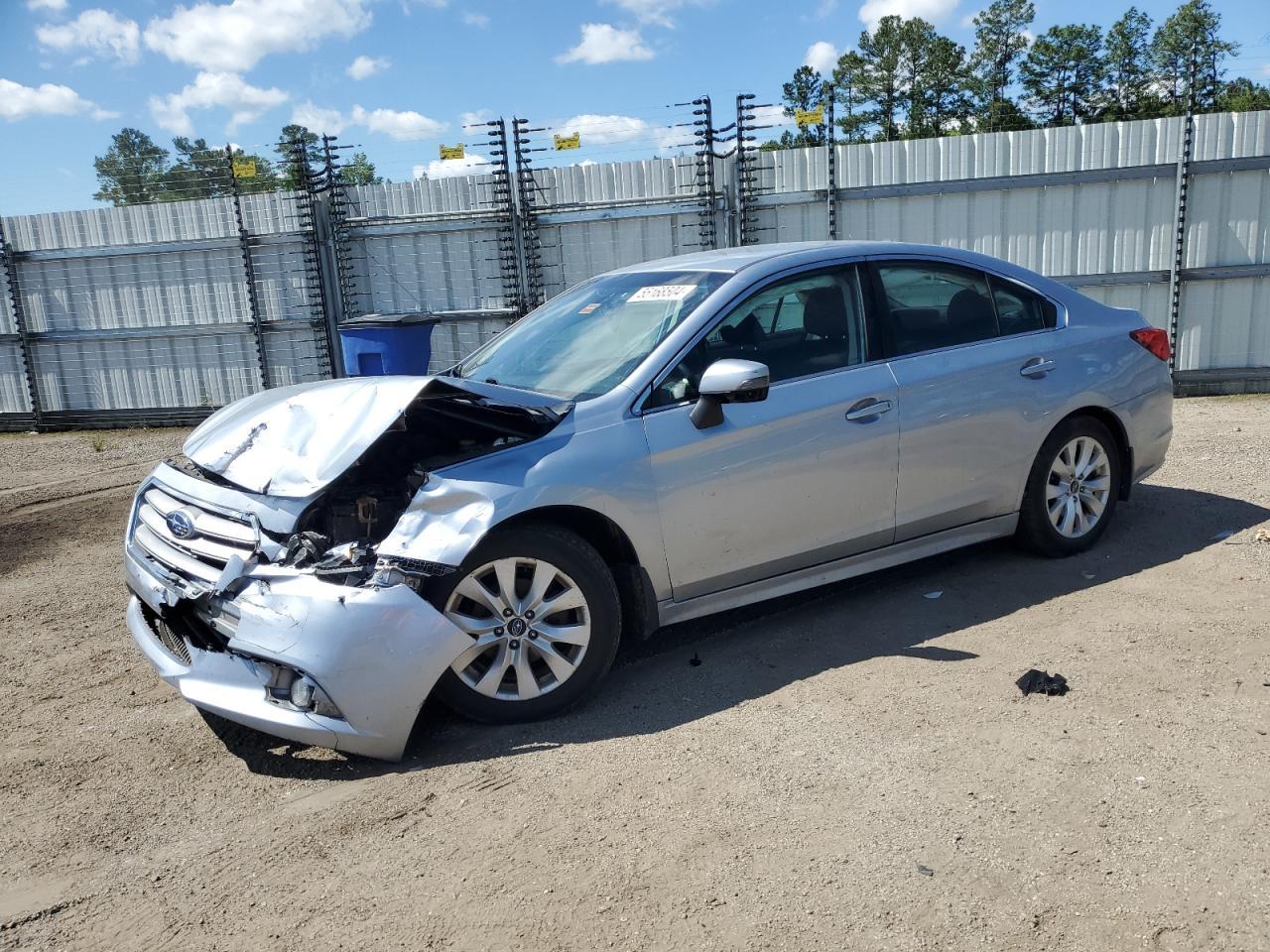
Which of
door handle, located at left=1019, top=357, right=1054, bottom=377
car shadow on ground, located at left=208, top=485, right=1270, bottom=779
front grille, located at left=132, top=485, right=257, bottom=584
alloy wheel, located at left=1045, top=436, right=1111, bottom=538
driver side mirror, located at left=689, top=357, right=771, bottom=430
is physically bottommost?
car shadow on ground, located at left=208, top=485, right=1270, bottom=779

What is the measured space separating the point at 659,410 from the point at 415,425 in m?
0.99

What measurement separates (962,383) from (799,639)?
1436 millimetres

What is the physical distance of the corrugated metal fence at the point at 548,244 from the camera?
1049 cm

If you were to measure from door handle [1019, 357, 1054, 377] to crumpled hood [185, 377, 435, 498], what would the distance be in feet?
9.56

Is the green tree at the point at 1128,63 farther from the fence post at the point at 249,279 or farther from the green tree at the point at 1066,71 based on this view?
the fence post at the point at 249,279

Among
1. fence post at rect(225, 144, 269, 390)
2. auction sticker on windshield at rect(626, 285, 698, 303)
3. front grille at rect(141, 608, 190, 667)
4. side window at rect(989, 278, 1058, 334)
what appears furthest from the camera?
fence post at rect(225, 144, 269, 390)

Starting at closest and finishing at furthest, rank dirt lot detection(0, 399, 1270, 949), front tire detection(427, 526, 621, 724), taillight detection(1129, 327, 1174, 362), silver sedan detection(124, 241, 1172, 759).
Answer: dirt lot detection(0, 399, 1270, 949) → silver sedan detection(124, 241, 1172, 759) → front tire detection(427, 526, 621, 724) → taillight detection(1129, 327, 1174, 362)

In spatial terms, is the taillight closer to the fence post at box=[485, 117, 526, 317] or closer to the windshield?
the windshield

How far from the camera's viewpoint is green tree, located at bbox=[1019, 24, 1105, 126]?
52.5 metres

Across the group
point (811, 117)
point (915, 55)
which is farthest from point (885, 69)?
point (811, 117)

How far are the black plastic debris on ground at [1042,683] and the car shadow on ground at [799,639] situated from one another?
0.29ft

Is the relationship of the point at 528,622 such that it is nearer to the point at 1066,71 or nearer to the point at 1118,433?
the point at 1118,433

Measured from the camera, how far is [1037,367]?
16.6ft

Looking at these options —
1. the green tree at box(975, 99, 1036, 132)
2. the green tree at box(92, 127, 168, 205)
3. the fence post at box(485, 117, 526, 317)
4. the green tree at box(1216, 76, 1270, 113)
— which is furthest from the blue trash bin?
the green tree at box(975, 99, 1036, 132)
